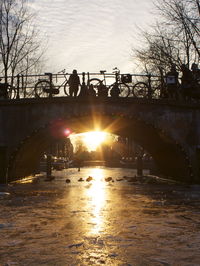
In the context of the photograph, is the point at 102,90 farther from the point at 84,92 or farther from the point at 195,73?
the point at 195,73

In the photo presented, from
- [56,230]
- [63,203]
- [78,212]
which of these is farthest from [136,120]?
[56,230]

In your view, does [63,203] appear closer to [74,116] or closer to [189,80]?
[74,116]

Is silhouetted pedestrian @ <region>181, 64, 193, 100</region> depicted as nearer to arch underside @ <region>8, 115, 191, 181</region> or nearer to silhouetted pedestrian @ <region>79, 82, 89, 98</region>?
arch underside @ <region>8, 115, 191, 181</region>

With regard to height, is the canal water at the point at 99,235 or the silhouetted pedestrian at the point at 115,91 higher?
the silhouetted pedestrian at the point at 115,91

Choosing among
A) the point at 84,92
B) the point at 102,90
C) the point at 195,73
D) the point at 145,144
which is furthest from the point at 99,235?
the point at 145,144

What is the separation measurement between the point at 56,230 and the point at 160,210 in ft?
10.5

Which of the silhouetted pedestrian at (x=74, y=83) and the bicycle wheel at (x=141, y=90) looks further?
the bicycle wheel at (x=141, y=90)

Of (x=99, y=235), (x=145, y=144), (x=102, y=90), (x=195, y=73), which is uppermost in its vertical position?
(x=195, y=73)

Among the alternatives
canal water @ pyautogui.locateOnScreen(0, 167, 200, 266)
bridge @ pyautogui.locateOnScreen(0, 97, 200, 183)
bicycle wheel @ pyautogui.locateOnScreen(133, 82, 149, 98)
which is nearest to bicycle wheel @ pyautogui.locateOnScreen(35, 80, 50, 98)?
bridge @ pyautogui.locateOnScreen(0, 97, 200, 183)

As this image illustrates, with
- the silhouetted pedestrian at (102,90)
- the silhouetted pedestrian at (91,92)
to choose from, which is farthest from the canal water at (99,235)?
the silhouetted pedestrian at (102,90)

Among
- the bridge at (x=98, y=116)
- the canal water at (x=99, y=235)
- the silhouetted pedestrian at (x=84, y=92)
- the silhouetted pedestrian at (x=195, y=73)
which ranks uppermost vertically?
the silhouetted pedestrian at (x=195, y=73)

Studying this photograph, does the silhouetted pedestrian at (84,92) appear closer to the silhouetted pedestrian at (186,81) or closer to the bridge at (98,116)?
the bridge at (98,116)

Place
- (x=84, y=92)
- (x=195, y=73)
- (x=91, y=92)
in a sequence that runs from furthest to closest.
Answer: (x=91, y=92), (x=84, y=92), (x=195, y=73)

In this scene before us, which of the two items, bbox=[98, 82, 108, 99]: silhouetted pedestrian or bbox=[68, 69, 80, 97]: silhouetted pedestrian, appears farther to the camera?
bbox=[98, 82, 108, 99]: silhouetted pedestrian
